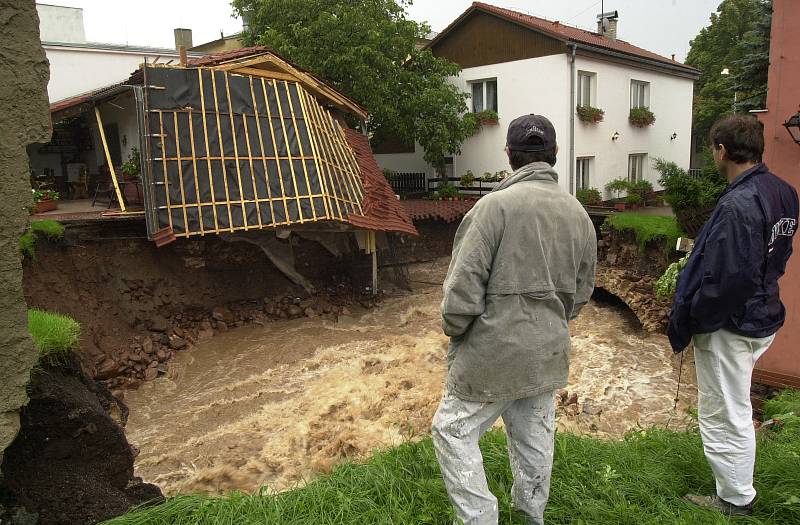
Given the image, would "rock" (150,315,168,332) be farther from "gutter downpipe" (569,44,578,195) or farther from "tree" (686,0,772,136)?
"tree" (686,0,772,136)

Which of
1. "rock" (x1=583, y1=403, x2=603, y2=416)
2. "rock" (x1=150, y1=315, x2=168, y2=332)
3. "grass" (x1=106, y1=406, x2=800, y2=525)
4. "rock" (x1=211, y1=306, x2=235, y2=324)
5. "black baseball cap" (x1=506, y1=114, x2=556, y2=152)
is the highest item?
"black baseball cap" (x1=506, y1=114, x2=556, y2=152)

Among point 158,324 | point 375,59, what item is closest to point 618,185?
point 375,59

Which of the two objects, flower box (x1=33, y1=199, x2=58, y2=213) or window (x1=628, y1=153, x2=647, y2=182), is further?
window (x1=628, y1=153, x2=647, y2=182)

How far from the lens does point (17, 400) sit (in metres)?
2.44

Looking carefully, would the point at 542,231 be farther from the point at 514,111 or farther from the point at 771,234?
the point at 514,111

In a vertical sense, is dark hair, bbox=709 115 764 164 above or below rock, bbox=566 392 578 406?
above

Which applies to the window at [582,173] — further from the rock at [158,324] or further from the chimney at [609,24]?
the rock at [158,324]

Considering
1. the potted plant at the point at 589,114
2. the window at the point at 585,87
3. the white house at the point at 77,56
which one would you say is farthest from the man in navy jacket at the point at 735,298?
the window at the point at 585,87

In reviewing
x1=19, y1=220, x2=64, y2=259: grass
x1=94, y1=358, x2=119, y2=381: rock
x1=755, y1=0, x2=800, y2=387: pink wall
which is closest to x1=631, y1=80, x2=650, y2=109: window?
x1=755, y1=0, x2=800, y2=387: pink wall

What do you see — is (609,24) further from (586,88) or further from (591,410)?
(591,410)

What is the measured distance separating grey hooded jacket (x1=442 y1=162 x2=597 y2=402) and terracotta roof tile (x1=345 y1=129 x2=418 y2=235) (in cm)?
876

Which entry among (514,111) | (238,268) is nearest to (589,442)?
(238,268)

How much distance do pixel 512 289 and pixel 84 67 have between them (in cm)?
1750

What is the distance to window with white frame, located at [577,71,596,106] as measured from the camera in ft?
56.6
